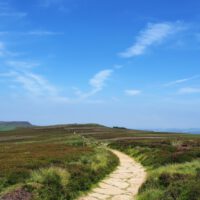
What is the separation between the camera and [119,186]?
15.3 metres

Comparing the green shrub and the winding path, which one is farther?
the winding path

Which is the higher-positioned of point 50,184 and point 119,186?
point 50,184

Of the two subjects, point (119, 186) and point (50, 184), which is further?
point (119, 186)

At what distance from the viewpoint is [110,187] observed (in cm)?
1510

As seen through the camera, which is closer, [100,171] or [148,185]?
[148,185]

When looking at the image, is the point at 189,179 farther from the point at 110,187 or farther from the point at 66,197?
the point at 66,197

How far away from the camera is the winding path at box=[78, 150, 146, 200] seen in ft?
43.1

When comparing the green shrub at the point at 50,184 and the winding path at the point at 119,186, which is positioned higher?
the green shrub at the point at 50,184

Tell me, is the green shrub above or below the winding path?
above

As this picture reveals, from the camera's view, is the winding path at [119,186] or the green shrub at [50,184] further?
the winding path at [119,186]

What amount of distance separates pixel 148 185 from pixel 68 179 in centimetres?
380

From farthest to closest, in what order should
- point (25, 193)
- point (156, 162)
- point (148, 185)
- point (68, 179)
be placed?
point (156, 162) → point (68, 179) → point (148, 185) → point (25, 193)

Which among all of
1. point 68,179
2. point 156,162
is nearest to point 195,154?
point 156,162

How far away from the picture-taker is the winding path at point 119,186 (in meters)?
13.1
